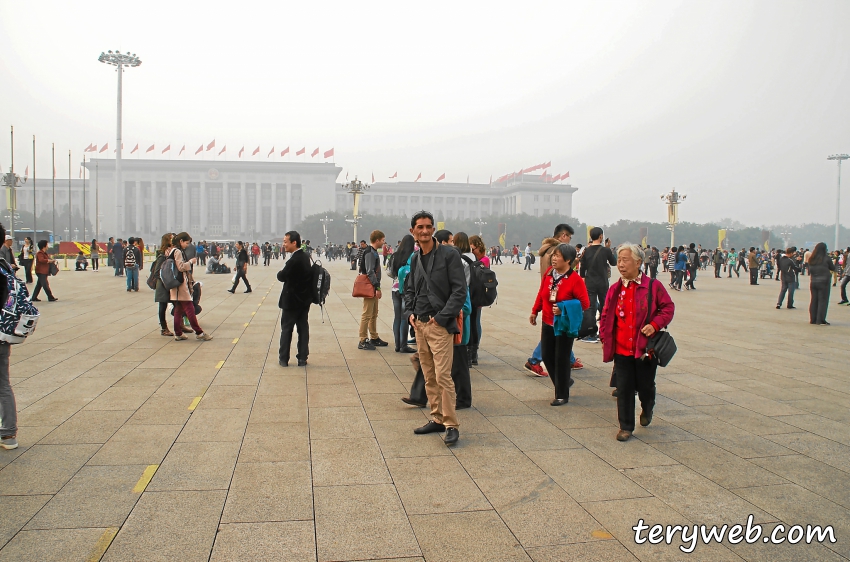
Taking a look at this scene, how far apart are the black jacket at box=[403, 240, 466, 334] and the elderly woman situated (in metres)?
1.22

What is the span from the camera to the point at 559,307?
5.85m

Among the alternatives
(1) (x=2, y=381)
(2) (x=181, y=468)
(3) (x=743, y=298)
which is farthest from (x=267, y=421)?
(3) (x=743, y=298)

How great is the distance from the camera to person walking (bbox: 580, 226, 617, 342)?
841 cm

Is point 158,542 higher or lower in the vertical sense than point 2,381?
lower

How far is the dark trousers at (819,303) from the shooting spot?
12.3 m

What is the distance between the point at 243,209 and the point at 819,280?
112 metres

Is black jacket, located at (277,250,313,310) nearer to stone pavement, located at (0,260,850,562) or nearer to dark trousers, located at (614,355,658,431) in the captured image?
stone pavement, located at (0,260,850,562)

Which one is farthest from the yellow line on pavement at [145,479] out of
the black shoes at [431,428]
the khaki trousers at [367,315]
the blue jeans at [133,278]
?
the blue jeans at [133,278]

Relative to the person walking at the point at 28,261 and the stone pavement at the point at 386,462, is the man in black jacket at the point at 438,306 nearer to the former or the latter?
the stone pavement at the point at 386,462

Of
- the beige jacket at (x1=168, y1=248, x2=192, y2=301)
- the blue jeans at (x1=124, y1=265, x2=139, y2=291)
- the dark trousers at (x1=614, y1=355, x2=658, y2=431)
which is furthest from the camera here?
the blue jeans at (x1=124, y1=265, x2=139, y2=291)

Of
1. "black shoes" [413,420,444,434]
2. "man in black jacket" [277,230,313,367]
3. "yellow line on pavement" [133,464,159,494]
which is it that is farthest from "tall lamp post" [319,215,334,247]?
"yellow line on pavement" [133,464,159,494]

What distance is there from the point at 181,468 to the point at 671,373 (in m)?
5.67

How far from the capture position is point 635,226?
9938cm

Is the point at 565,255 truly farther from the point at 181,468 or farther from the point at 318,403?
the point at 181,468
